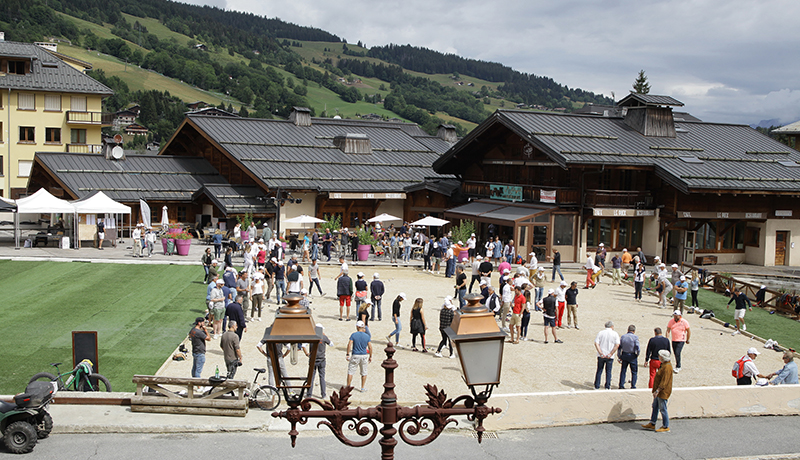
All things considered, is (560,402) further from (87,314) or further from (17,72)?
(17,72)

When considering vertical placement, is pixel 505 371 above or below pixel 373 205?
below

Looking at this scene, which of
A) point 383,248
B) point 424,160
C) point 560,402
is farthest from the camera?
point 424,160

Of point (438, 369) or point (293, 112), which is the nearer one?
point (438, 369)

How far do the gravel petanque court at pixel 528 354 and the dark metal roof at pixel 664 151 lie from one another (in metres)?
10.7

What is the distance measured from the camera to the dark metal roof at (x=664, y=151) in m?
34.1

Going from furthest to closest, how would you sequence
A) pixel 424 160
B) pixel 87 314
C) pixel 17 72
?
pixel 17 72 → pixel 424 160 → pixel 87 314

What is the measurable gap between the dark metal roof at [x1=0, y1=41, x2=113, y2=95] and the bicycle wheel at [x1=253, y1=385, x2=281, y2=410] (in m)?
47.2

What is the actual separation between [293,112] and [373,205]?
32.0 ft

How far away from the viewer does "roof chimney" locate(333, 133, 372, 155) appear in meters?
44.3

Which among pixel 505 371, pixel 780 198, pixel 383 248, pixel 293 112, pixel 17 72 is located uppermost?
pixel 17 72

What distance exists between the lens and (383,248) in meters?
33.1

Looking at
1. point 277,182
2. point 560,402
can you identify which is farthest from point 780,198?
point 560,402

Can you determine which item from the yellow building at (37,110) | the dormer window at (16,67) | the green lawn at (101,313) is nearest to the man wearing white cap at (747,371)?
the green lawn at (101,313)

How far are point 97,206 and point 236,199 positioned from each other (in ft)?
26.6
